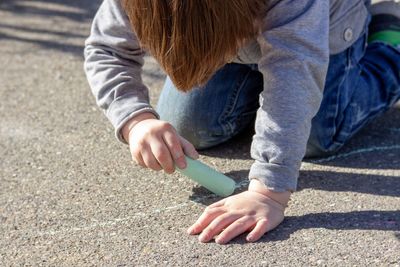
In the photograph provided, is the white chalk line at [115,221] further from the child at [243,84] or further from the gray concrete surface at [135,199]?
the child at [243,84]

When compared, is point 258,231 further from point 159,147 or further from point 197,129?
point 197,129

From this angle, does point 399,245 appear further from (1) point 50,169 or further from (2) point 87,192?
(1) point 50,169

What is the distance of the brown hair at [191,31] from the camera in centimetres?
167

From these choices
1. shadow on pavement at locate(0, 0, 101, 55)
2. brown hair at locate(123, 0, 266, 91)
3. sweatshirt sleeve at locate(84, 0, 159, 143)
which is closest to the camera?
brown hair at locate(123, 0, 266, 91)

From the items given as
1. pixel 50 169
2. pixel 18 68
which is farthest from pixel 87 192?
pixel 18 68

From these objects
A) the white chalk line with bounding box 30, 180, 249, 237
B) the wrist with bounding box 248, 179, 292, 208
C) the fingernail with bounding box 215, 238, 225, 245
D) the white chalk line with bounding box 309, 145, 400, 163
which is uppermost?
the wrist with bounding box 248, 179, 292, 208

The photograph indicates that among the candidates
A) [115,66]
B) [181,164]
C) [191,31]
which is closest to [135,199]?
[181,164]

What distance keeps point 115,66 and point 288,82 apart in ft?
1.62

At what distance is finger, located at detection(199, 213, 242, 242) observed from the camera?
73.9 inches

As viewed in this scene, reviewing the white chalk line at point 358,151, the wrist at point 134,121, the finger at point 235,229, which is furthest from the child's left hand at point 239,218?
the white chalk line at point 358,151

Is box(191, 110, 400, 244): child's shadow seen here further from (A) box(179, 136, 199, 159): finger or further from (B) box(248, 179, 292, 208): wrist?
(A) box(179, 136, 199, 159): finger

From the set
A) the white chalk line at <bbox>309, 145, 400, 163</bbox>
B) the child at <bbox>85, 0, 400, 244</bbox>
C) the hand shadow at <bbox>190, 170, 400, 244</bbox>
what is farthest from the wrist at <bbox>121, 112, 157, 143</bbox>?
the white chalk line at <bbox>309, 145, 400, 163</bbox>

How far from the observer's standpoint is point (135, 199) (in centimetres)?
212

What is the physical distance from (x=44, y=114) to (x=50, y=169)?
43 centimetres
